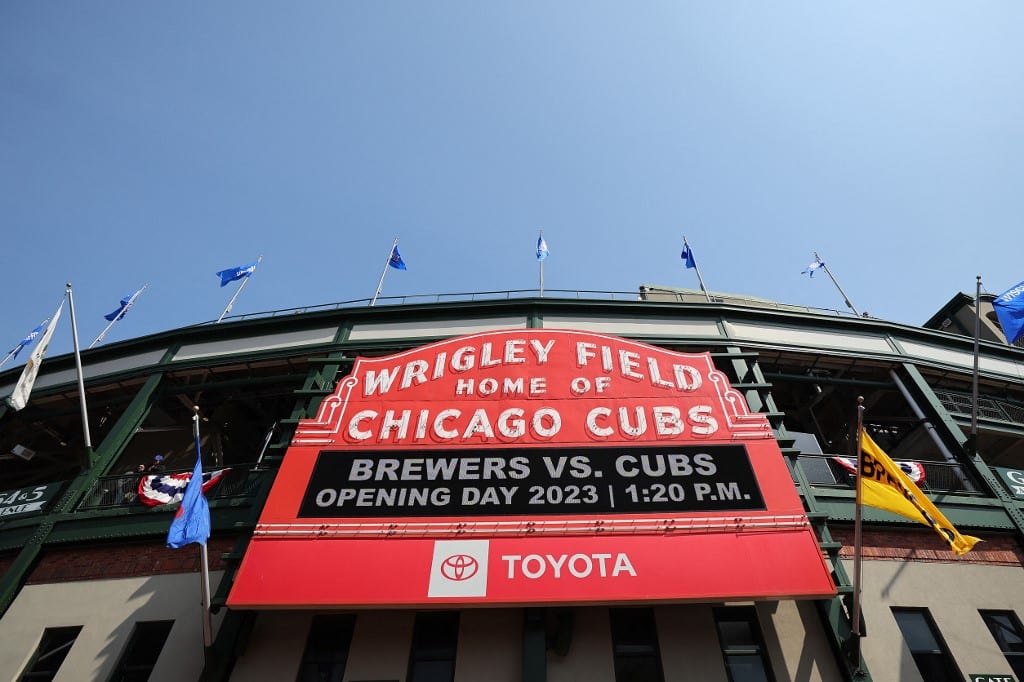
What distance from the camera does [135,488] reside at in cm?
1381

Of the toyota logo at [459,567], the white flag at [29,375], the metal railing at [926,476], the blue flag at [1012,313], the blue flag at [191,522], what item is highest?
the blue flag at [1012,313]

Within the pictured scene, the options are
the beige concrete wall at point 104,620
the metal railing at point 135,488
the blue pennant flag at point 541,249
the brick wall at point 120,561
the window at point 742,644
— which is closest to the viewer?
the window at point 742,644

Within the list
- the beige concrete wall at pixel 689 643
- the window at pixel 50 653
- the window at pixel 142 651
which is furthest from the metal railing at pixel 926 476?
the window at pixel 50 653

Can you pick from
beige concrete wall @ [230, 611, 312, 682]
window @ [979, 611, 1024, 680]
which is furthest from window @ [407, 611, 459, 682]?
window @ [979, 611, 1024, 680]

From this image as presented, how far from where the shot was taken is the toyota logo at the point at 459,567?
9484 mm

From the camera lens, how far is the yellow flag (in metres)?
9.36

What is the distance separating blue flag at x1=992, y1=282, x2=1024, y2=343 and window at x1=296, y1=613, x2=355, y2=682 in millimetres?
16202

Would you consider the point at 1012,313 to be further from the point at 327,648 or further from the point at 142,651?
the point at 142,651

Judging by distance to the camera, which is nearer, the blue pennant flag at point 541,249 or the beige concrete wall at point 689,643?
the beige concrete wall at point 689,643

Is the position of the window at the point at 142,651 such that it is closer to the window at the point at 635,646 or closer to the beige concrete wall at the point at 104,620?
the beige concrete wall at the point at 104,620

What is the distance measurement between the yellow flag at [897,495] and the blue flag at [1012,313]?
6.86 metres

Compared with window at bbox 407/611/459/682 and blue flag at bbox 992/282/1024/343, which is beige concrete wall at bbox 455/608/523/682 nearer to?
window at bbox 407/611/459/682

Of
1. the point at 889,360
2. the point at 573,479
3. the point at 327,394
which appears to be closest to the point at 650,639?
the point at 573,479

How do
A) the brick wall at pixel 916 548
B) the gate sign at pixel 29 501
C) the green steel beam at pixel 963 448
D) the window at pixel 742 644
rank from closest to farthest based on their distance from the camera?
the window at pixel 742 644 < the brick wall at pixel 916 548 < the green steel beam at pixel 963 448 < the gate sign at pixel 29 501
